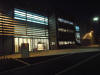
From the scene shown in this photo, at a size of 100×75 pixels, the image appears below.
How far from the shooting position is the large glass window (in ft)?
47.4

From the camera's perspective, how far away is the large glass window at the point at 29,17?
14.5m

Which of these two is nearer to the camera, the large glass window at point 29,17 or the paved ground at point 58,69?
the paved ground at point 58,69

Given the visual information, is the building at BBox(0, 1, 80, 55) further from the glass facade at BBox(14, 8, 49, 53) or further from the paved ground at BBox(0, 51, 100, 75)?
the paved ground at BBox(0, 51, 100, 75)

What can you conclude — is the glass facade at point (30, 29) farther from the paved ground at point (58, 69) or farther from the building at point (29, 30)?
the paved ground at point (58, 69)

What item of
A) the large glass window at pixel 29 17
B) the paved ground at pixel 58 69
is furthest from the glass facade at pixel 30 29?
the paved ground at pixel 58 69

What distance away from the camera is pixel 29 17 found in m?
16.2

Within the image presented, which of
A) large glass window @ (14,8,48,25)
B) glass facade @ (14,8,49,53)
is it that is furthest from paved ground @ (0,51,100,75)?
large glass window @ (14,8,48,25)

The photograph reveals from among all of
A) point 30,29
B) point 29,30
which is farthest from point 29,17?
point 29,30

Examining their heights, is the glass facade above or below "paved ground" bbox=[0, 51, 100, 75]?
above

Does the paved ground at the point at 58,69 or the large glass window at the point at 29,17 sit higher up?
the large glass window at the point at 29,17

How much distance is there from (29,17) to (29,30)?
7.79ft

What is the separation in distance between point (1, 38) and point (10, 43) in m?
1.46

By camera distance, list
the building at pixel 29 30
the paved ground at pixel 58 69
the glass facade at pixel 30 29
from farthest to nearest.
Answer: the glass facade at pixel 30 29
the building at pixel 29 30
the paved ground at pixel 58 69

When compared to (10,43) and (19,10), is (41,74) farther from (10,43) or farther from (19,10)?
(19,10)
